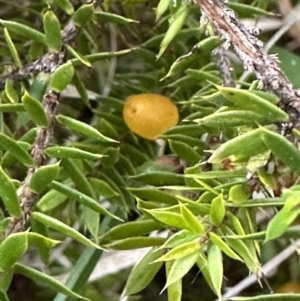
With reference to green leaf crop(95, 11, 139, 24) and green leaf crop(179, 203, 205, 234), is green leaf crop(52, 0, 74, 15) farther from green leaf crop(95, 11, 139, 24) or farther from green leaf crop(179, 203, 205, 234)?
green leaf crop(179, 203, 205, 234)

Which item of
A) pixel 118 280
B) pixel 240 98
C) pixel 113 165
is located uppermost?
pixel 240 98

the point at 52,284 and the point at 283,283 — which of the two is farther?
the point at 283,283

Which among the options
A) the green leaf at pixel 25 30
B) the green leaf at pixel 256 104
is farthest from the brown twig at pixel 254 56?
the green leaf at pixel 25 30

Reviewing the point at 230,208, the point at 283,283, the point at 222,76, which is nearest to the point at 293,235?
the point at 230,208

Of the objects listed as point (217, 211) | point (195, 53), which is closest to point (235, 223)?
point (217, 211)

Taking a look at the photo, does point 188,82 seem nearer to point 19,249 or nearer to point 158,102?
point 158,102

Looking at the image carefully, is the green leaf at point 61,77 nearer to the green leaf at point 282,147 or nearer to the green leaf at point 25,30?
the green leaf at point 25,30
